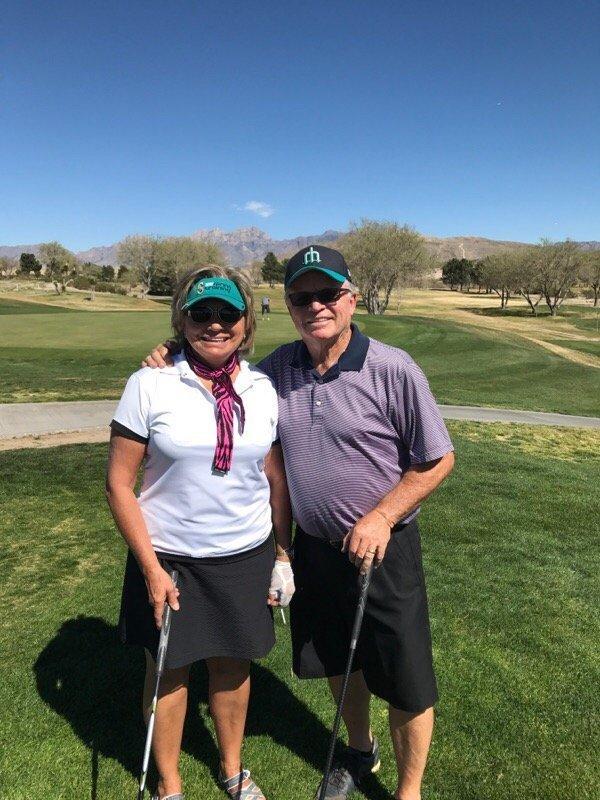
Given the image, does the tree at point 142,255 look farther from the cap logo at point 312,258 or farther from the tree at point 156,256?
the cap logo at point 312,258

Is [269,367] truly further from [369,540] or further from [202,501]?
[369,540]

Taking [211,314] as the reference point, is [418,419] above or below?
below

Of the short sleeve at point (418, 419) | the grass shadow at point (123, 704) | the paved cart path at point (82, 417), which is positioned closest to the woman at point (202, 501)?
the grass shadow at point (123, 704)

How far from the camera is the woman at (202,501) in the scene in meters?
2.17

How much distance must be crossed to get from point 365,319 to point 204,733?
33357 mm

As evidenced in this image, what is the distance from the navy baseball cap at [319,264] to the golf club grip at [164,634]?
1313 millimetres

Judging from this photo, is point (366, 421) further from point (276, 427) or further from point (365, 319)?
point (365, 319)

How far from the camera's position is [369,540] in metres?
2.20

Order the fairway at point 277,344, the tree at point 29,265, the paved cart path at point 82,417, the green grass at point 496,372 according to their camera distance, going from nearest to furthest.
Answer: the paved cart path at point 82,417
the fairway at point 277,344
the green grass at point 496,372
the tree at point 29,265

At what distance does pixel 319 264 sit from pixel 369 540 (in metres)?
1.13

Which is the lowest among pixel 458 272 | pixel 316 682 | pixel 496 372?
pixel 496 372

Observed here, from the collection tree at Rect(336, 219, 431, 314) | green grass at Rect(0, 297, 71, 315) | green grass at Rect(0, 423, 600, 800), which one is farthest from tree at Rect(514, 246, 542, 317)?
green grass at Rect(0, 423, 600, 800)

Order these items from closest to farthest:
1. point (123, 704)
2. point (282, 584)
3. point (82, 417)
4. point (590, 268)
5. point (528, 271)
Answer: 1. point (282, 584)
2. point (123, 704)
3. point (82, 417)
4. point (590, 268)
5. point (528, 271)

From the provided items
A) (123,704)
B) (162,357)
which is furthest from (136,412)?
(123,704)
